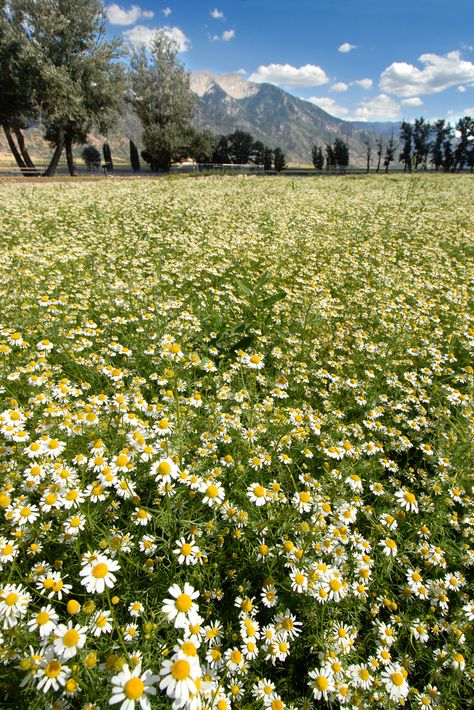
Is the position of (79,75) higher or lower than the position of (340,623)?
higher

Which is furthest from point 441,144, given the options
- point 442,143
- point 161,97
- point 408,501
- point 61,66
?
point 408,501

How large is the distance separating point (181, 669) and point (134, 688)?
0.21m

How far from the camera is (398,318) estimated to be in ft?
16.5

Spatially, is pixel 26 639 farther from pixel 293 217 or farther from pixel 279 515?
pixel 293 217

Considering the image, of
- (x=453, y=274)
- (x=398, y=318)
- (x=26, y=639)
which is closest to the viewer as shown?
(x=26, y=639)

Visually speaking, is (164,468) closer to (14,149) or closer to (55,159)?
(55,159)

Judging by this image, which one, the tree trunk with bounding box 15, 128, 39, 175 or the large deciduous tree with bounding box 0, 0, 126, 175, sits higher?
the large deciduous tree with bounding box 0, 0, 126, 175

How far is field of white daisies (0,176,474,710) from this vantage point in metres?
1.66

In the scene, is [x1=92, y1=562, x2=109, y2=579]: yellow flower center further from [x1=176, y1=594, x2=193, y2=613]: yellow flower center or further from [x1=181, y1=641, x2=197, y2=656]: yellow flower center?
[x1=181, y1=641, x2=197, y2=656]: yellow flower center

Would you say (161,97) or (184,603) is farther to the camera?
(161,97)

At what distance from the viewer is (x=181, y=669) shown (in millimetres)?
1187

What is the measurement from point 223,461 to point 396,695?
4.96 ft

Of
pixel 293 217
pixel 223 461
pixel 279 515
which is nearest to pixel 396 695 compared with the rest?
pixel 279 515

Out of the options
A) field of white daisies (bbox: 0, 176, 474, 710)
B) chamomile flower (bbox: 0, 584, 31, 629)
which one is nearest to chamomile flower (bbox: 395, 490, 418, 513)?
field of white daisies (bbox: 0, 176, 474, 710)
